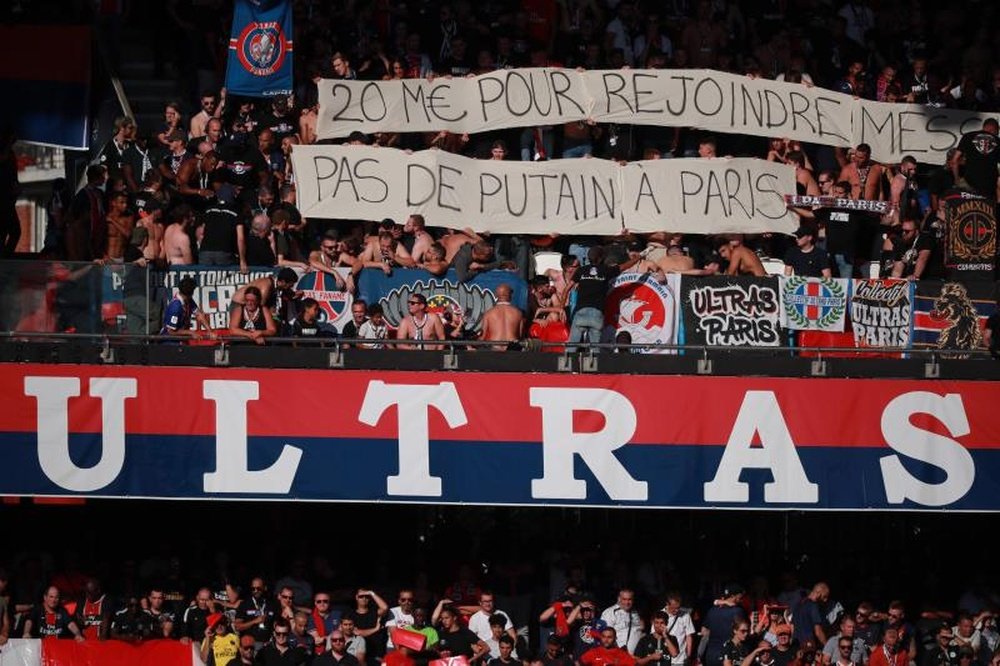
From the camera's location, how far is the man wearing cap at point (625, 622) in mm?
19547

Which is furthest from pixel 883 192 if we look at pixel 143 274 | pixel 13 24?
pixel 13 24

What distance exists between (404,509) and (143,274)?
4702 mm

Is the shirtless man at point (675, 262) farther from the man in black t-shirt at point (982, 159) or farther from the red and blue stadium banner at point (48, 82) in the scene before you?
the red and blue stadium banner at point (48, 82)

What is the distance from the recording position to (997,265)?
2061 centimetres

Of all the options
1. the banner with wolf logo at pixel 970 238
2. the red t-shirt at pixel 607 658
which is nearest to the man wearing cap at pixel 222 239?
the red t-shirt at pixel 607 658

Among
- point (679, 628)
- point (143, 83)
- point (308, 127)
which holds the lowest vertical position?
point (679, 628)

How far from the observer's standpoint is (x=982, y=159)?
2173cm

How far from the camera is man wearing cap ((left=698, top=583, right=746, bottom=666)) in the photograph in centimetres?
1967

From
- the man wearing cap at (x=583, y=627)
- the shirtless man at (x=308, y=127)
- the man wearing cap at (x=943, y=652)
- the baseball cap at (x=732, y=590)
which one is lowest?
the man wearing cap at (x=943, y=652)

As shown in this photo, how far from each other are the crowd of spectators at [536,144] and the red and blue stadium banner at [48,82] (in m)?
0.65

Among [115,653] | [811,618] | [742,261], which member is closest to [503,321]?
[742,261]

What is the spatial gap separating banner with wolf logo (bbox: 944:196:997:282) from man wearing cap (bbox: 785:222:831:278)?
133cm

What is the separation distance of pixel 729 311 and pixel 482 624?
4083 millimetres

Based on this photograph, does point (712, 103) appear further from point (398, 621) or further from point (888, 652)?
point (398, 621)
